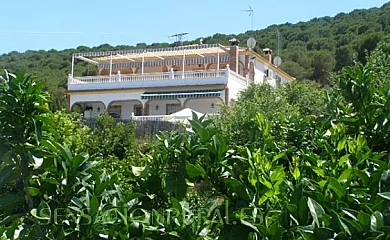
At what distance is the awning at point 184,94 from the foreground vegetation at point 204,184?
29.5m

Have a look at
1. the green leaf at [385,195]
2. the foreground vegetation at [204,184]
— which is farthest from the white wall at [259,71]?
the green leaf at [385,195]

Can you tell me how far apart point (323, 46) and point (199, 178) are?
6033cm

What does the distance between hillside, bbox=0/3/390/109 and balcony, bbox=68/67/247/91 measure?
29.3 feet

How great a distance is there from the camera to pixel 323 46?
60656 millimetres

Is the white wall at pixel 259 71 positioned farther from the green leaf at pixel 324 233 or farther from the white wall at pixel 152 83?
the green leaf at pixel 324 233

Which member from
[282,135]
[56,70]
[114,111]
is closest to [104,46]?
[56,70]

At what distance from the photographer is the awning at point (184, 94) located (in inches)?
1282

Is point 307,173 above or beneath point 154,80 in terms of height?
beneath

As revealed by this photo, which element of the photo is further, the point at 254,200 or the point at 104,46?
the point at 104,46

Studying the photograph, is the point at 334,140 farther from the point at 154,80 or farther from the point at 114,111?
the point at 114,111

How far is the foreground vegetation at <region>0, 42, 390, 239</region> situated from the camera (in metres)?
2.08

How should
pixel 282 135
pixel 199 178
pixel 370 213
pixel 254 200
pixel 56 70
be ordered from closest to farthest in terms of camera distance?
pixel 370 213 → pixel 254 200 → pixel 199 178 → pixel 282 135 → pixel 56 70

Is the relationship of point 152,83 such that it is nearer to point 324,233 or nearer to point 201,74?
point 201,74

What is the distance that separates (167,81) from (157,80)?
758 millimetres
